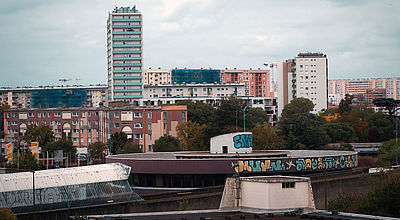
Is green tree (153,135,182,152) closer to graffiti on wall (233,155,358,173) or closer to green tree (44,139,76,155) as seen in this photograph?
green tree (44,139,76,155)

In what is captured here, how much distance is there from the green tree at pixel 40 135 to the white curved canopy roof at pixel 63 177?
2530 inches

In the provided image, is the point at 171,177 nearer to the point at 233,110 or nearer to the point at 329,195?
the point at 329,195

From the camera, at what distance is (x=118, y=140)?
10669 cm

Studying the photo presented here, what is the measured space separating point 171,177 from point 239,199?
20865mm

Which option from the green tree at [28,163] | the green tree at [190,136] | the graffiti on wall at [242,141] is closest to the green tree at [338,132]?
the green tree at [190,136]

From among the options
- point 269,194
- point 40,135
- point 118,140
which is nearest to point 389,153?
point 118,140

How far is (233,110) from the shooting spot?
106 meters

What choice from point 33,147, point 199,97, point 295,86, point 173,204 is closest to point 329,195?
point 173,204

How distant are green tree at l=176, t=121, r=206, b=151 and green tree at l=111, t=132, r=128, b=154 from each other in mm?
8875

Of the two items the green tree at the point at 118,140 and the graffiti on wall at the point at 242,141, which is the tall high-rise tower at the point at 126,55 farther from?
the graffiti on wall at the point at 242,141

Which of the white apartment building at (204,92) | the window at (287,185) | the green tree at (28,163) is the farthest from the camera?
the white apartment building at (204,92)

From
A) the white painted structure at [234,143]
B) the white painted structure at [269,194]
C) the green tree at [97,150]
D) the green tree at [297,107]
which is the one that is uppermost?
the green tree at [297,107]

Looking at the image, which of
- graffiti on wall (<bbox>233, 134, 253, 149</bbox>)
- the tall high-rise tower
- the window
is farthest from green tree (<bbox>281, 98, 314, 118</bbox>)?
the window

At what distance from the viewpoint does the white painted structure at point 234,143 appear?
67.9 m
